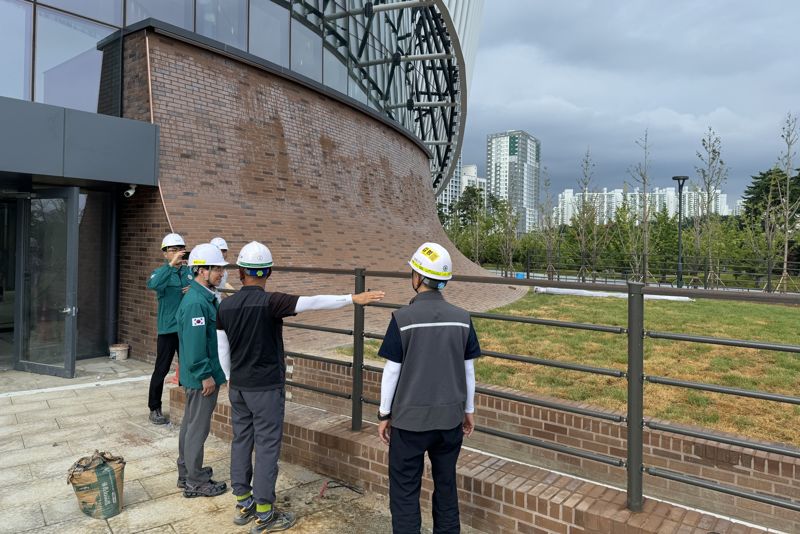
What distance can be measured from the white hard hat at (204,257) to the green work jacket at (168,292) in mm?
1971

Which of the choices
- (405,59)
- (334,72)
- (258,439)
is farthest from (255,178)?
(405,59)

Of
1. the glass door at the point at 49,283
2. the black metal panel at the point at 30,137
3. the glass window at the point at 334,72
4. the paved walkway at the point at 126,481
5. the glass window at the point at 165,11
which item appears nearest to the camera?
the paved walkway at the point at 126,481

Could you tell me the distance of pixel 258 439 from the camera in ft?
11.0

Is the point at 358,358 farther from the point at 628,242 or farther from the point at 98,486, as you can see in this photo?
the point at 628,242

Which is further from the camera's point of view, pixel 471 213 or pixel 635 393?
pixel 471 213

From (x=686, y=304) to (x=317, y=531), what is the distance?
58.2 ft

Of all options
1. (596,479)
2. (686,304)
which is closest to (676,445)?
(596,479)

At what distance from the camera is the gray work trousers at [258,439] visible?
10.7ft

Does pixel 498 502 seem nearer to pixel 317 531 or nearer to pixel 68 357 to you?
pixel 317 531

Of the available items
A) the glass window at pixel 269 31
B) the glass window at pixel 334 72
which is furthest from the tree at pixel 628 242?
the glass window at pixel 269 31

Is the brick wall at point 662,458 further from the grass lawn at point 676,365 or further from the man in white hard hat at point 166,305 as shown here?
the man in white hard hat at point 166,305

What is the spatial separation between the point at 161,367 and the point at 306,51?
10469 millimetres

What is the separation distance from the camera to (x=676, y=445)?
488 centimetres

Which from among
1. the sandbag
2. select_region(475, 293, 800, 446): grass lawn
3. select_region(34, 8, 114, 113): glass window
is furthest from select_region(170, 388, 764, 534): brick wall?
select_region(34, 8, 114, 113): glass window
